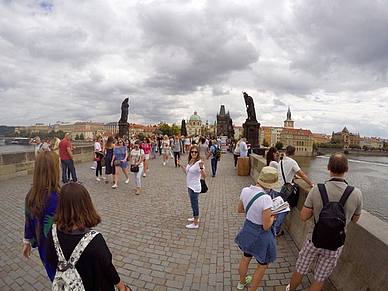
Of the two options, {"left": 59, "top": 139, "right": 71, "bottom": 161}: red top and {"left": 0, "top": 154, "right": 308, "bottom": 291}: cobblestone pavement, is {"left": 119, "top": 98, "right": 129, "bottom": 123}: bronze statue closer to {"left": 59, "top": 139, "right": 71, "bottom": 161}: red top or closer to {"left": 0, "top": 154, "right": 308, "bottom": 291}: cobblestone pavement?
{"left": 59, "top": 139, "right": 71, "bottom": 161}: red top

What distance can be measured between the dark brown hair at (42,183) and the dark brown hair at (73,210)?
0.61m

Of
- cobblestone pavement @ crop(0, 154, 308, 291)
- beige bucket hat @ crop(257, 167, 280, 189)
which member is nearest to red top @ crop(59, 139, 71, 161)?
cobblestone pavement @ crop(0, 154, 308, 291)

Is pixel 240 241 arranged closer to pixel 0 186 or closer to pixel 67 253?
pixel 67 253

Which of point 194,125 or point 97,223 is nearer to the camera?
point 97,223

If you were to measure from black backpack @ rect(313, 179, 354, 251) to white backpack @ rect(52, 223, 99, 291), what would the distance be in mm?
1918

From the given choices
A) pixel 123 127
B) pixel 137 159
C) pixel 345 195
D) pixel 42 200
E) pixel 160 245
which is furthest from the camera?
pixel 123 127

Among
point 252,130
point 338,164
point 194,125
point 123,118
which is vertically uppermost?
point 194,125

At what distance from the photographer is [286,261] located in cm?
322

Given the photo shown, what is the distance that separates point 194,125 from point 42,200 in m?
144

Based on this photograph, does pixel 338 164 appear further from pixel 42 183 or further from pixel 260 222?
pixel 42 183

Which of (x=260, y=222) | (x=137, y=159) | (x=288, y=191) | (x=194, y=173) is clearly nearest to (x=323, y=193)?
(x=260, y=222)

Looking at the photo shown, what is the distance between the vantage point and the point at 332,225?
6.13 ft

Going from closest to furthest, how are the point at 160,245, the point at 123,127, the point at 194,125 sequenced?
the point at 160,245
the point at 123,127
the point at 194,125

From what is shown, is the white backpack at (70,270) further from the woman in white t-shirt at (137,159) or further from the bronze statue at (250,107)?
the bronze statue at (250,107)
